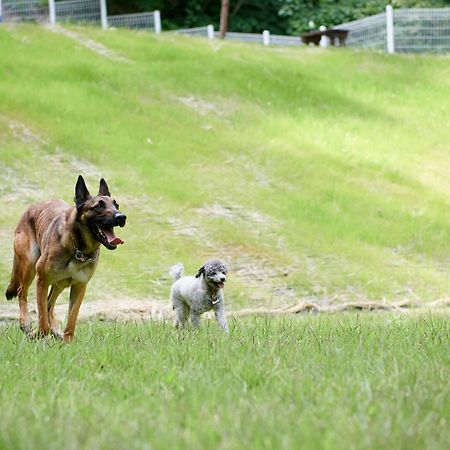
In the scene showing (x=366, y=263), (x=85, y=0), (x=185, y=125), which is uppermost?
(x=85, y=0)

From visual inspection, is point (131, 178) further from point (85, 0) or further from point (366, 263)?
point (85, 0)

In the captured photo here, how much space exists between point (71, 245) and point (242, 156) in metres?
13.3

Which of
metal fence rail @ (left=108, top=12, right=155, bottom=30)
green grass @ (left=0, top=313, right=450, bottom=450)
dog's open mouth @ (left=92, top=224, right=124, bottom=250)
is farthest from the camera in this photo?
metal fence rail @ (left=108, top=12, right=155, bottom=30)

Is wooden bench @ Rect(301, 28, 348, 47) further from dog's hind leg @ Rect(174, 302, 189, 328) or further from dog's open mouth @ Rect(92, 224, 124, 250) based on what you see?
dog's open mouth @ Rect(92, 224, 124, 250)

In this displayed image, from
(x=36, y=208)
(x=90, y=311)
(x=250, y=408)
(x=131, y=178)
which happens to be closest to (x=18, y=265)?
(x=36, y=208)

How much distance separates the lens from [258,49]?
29.2m

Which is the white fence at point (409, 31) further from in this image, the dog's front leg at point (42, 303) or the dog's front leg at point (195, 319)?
the dog's front leg at point (42, 303)

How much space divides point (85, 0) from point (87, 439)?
36645 mm

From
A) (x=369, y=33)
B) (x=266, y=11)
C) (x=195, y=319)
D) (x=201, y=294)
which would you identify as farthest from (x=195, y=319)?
(x=266, y=11)

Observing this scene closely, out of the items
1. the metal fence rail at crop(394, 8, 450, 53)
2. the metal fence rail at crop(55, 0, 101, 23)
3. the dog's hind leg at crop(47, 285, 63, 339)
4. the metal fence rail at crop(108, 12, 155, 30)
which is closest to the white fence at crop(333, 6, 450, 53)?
the metal fence rail at crop(394, 8, 450, 53)

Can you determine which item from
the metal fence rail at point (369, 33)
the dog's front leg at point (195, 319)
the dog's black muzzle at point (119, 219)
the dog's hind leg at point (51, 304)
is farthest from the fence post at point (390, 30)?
the dog's black muzzle at point (119, 219)

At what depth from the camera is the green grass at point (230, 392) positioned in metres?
3.74

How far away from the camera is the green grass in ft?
12.3

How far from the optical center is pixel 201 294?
30.6ft
